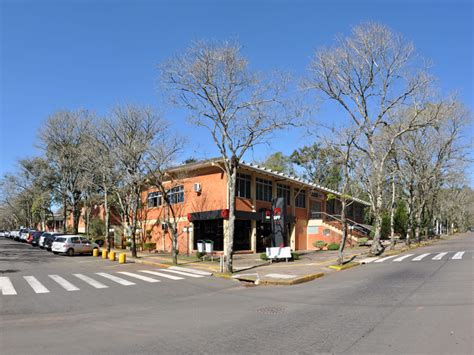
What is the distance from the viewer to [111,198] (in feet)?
143

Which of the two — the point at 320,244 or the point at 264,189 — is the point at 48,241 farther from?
the point at 320,244

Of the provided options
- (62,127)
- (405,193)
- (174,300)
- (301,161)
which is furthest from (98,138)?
(301,161)

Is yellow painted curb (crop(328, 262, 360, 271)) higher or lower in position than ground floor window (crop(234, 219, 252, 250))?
lower

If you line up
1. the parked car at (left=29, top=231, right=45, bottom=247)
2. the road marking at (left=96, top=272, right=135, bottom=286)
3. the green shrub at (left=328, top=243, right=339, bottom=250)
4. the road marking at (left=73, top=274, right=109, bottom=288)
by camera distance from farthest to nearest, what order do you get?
the parked car at (left=29, top=231, right=45, bottom=247) < the green shrub at (left=328, top=243, right=339, bottom=250) < the road marking at (left=96, top=272, right=135, bottom=286) < the road marking at (left=73, top=274, right=109, bottom=288)

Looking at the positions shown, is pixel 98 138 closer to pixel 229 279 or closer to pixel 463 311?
pixel 229 279

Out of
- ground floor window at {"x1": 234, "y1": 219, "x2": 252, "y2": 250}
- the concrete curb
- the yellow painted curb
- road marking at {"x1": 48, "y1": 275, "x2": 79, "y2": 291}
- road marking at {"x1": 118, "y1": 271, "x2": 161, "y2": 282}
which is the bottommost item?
road marking at {"x1": 118, "y1": 271, "x2": 161, "y2": 282}

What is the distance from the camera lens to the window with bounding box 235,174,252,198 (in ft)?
108

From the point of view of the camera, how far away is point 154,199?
40938 mm

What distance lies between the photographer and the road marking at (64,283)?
50.6 ft

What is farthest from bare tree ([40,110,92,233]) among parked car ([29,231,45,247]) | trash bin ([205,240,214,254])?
trash bin ([205,240,214,254])

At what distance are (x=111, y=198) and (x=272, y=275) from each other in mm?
28616

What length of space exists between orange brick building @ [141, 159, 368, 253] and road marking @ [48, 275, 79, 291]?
13692mm

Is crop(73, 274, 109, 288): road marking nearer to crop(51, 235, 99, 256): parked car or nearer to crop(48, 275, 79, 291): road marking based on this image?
crop(48, 275, 79, 291): road marking

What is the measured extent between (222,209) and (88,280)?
1450 centimetres
